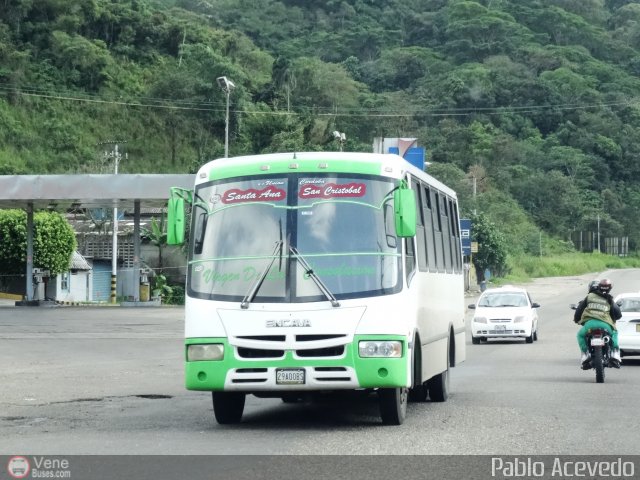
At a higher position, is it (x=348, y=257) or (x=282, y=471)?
(x=348, y=257)

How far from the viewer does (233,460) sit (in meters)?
10.9

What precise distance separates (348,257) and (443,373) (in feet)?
14.0

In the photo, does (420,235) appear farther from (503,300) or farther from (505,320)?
(503,300)

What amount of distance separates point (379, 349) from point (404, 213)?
1.46 meters

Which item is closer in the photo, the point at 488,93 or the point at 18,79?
the point at 18,79

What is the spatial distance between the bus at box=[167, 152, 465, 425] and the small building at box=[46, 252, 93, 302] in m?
50.3

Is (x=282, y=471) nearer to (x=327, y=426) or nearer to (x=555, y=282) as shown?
(x=327, y=426)

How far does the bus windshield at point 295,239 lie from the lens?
43.4 feet

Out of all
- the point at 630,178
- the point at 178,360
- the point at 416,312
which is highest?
the point at 630,178

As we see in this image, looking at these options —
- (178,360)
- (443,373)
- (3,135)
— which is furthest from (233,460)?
(3,135)

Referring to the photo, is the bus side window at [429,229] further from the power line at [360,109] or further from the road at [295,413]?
the power line at [360,109]

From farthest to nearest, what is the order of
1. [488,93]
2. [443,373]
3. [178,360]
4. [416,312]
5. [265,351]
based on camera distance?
[488,93], [178,360], [443,373], [416,312], [265,351]

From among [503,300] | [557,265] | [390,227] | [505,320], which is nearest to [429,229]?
[390,227]

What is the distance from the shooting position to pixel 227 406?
553 inches
